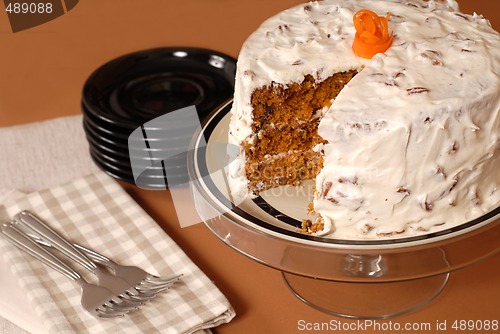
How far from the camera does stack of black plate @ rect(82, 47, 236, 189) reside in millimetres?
3258

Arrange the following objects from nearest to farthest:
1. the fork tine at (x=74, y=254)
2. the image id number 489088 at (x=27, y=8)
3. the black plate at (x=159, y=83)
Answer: the fork tine at (x=74, y=254), the black plate at (x=159, y=83), the image id number 489088 at (x=27, y=8)

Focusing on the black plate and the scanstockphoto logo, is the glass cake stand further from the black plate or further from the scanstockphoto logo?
the scanstockphoto logo

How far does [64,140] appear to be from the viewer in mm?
3795

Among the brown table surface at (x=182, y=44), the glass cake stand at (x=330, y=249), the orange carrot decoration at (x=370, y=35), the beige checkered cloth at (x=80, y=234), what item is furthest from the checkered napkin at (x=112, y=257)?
the orange carrot decoration at (x=370, y=35)

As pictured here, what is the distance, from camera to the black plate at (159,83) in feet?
11.4

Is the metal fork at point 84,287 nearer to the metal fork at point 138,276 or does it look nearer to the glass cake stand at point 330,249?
the metal fork at point 138,276

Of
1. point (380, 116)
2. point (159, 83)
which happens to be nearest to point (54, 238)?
point (159, 83)

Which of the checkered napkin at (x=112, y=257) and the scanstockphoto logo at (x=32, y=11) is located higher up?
the scanstockphoto logo at (x=32, y=11)

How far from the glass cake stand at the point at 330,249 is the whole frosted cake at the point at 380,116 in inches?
3.8

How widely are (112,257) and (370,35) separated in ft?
4.25

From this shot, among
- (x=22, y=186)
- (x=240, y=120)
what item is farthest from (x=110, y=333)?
(x=22, y=186)

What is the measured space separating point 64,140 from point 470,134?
7.00 feet

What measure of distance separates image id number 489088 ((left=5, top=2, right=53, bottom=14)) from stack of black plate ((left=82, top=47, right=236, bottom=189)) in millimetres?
1210

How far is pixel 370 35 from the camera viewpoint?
8.64ft
